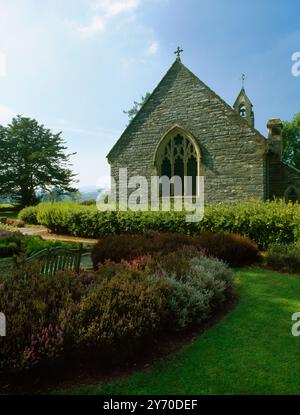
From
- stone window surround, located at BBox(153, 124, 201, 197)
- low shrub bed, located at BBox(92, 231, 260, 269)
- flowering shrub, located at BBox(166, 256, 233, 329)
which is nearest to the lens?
flowering shrub, located at BBox(166, 256, 233, 329)

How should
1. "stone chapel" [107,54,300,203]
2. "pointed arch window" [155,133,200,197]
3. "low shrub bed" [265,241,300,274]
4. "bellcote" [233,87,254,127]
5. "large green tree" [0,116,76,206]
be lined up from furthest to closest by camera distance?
"large green tree" [0,116,76,206] → "bellcote" [233,87,254,127] → "pointed arch window" [155,133,200,197] → "stone chapel" [107,54,300,203] → "low shrub bed" [265,241,300,274]

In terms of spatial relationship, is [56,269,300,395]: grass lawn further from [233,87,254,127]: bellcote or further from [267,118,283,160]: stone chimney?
[233,87,254,127]: bellcote

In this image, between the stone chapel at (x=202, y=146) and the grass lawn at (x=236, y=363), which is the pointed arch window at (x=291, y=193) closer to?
the stone chapel at (x=202, y=146)

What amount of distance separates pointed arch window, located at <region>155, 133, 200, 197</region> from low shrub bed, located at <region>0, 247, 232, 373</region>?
33.3ft

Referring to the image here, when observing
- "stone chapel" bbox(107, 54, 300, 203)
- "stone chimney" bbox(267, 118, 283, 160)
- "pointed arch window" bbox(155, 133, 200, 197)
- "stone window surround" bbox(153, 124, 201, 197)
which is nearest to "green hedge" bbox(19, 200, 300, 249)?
"stone chapel" bbox(107, 54, 300, 203)

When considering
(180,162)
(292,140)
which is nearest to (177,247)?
(180,162)

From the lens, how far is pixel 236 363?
360 centimetres

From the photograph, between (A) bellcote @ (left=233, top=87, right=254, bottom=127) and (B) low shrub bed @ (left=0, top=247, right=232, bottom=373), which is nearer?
(B) low shrub bed @ (left=0, top=247, right=232, bottom=373)

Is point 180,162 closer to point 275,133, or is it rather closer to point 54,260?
point 275,133

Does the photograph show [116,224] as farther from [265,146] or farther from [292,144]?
[292,144]

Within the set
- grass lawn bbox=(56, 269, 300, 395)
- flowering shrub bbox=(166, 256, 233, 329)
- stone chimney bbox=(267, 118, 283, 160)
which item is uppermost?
stone chimney bbox=(267, 118, 283, 160)

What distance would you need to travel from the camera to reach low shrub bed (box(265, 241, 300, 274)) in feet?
25.1

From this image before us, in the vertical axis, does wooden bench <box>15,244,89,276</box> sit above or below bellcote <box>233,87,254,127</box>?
below

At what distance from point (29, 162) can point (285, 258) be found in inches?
1526
